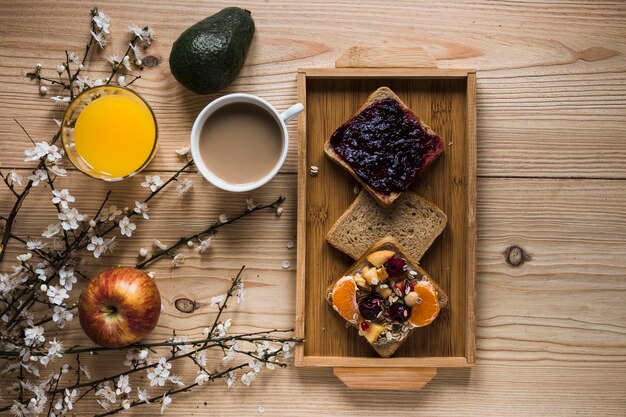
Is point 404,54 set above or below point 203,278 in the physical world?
above

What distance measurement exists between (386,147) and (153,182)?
1.81 feet

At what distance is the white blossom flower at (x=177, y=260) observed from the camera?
5.03 ft

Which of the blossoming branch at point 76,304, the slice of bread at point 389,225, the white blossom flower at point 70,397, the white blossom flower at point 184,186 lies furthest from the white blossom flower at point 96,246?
the slice of bread at point 389,225

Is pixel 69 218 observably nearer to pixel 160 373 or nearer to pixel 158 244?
pixel 158 244

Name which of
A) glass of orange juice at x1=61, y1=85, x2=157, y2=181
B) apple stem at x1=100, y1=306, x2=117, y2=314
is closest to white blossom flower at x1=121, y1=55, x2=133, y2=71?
glass of orange juice at x1=61, y1=85, x2=157, y2=181

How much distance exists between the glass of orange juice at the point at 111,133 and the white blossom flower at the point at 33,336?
37cm

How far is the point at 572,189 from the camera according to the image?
1.55 m

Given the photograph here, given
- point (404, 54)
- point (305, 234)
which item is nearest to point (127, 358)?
point (305, 234)

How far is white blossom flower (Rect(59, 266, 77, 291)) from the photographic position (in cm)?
147

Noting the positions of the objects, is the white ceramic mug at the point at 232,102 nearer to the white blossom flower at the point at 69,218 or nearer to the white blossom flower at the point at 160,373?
the white blossom flower at the point at 69,218

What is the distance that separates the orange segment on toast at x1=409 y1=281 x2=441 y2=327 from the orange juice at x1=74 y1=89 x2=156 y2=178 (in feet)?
2.24

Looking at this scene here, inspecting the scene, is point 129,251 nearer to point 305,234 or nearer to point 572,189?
point 305,234

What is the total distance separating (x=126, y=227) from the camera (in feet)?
4.90

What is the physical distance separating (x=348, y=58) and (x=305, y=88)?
0.13 m
